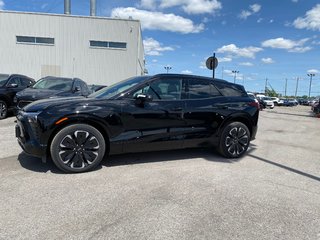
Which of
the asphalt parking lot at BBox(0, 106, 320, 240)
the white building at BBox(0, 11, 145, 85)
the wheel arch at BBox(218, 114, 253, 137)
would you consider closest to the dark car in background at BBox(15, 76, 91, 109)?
the asphalt parking lot at BBox(0, 106, 320, 240)

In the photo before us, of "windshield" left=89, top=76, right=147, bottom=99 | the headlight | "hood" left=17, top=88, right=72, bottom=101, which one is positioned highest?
"windshield" left=89, top=76, right=147, bottom=99

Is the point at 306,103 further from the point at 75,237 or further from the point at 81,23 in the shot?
the point at 75,237

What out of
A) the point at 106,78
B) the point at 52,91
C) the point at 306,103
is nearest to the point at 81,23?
the point at 106,78

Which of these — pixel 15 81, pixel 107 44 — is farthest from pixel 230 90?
pixel 107 44

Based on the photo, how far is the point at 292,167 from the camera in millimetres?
5402

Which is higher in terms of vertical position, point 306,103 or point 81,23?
point 81,23

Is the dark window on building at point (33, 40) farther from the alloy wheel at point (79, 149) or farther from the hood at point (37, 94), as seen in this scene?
the alloy wheel at point (79, 149)

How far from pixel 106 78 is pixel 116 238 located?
2707cm

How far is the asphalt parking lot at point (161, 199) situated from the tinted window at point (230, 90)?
1387 millimetres

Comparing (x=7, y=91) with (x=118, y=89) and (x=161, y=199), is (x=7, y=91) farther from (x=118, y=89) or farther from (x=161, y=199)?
(x=161, y=199)

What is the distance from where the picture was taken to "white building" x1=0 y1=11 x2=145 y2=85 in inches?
1103

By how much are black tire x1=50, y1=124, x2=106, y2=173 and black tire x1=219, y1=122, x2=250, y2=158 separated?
8.09 ft

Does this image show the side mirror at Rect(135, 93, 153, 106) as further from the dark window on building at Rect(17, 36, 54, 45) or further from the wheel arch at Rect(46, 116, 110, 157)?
the dark window on building at Rect(17, 36, 54, 45)

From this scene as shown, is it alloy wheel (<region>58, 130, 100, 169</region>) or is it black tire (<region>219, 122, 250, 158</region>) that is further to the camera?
black tire (<region>219, 122, 250, 158</region>)
